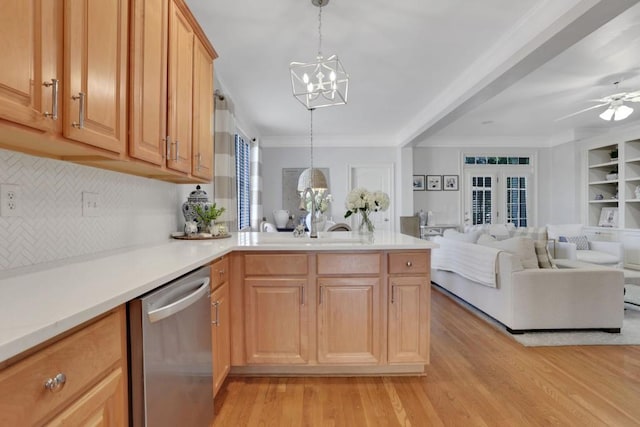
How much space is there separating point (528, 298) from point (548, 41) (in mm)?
2098

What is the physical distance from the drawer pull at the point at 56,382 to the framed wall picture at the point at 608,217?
25.8 feet

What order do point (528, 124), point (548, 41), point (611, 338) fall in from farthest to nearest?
point (528, 124) → point (611, 338) → point (548, 41)

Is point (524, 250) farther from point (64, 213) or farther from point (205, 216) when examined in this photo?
point (64, 213)

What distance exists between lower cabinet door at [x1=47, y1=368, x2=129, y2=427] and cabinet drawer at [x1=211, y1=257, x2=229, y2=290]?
2.73ft

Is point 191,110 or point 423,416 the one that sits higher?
point 191,110

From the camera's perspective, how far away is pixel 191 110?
7.04ft

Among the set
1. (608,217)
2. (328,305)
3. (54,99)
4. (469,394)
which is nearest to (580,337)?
(469,394)

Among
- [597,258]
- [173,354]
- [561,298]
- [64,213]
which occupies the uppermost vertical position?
[64,213]

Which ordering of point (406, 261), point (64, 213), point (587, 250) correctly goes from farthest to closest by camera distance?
1. point (587, 250)
2. point (406, 261)
3. point (64, 213)

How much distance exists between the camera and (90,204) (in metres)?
1.67

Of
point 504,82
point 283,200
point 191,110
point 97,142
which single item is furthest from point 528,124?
point 97,142

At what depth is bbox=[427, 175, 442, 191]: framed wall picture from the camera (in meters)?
7.23

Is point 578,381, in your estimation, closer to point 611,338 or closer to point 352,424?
point 611,338

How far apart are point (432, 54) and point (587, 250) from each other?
436 cm
